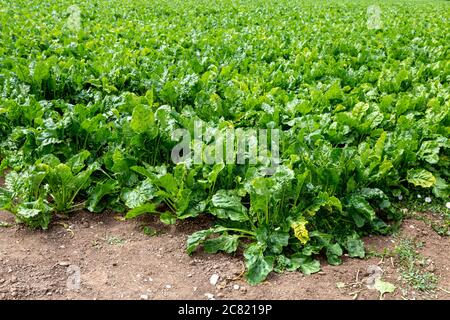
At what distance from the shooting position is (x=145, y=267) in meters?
3.69

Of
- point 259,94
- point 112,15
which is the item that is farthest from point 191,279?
point 112,15

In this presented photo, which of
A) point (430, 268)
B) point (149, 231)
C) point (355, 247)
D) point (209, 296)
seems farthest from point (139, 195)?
point (430, 268)

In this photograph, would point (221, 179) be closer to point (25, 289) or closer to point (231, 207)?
point (231, 207)

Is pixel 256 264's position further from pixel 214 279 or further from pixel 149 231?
pixel 149 231

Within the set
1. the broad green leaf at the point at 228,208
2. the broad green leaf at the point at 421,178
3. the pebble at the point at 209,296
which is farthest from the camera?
the broad green leaf at the point at 421,178

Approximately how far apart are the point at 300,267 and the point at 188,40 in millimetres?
7051

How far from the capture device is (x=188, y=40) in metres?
9.88
